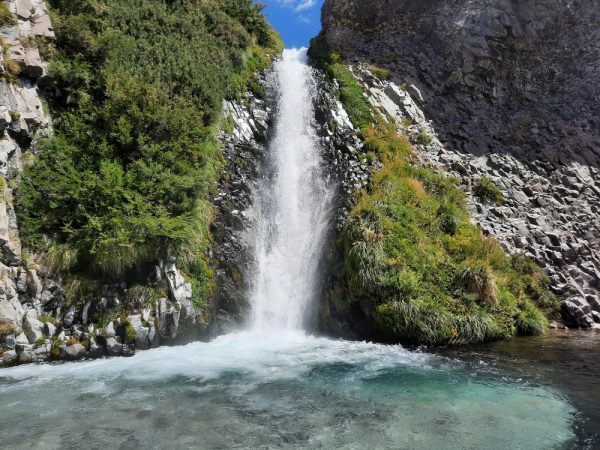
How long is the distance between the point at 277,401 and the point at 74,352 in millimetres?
5605

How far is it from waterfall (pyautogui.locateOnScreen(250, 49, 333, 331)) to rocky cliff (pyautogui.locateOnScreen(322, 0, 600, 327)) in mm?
5917

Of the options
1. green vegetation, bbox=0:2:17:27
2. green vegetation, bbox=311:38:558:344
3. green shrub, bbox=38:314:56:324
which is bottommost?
green shrub, bbox=38:314:56:324

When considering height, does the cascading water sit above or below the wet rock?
below

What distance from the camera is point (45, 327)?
32.9 feet

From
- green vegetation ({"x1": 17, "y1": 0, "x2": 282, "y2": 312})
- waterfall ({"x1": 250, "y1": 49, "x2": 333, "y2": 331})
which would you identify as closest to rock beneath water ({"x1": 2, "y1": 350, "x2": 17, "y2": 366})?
green vegetation ({"x1": 17, "y1": 0, "x2": 282, "y2": 312})

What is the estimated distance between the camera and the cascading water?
6.04 metres

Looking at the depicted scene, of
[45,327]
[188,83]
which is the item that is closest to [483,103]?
[188,83]

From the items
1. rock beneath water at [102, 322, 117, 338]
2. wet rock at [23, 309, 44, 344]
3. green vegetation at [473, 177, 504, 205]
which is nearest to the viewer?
wet rock at [23, 309, 44, 344]

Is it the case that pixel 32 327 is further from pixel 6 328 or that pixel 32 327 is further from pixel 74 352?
pixel 74 352

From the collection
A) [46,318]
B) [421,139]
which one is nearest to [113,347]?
[46,318]

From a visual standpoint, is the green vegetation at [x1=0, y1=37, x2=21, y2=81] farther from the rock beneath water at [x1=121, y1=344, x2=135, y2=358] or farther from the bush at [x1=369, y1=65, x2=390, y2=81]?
the bush at [x1=369, y1=65, x2=390, y2=81]

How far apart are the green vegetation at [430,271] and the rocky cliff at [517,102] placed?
5.39ft

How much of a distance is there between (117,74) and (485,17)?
21259 mm

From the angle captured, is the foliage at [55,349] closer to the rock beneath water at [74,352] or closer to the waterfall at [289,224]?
the rock beneath water at [74,352]
